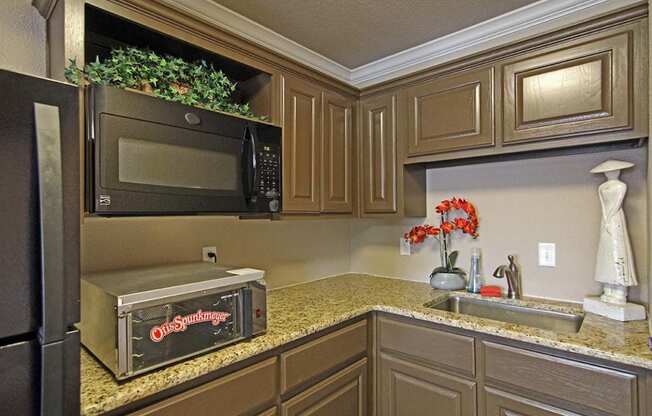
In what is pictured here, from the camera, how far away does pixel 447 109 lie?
1.94 m

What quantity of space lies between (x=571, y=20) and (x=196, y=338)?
6.52 ft

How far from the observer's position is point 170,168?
1.27m

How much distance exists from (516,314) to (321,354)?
105 cm

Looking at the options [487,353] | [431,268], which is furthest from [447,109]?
[487,353]

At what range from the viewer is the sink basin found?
5.52 ft

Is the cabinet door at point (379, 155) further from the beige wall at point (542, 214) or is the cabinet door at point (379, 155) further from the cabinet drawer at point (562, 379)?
the cabinet drawer at point (562, 379)

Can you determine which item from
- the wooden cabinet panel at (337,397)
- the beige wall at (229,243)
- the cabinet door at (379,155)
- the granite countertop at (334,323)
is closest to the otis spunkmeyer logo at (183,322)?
the granite countertop at (334,323)

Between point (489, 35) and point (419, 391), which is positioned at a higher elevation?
point (489, 35)

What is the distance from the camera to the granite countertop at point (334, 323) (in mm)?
1000

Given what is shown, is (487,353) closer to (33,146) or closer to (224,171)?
(224,171)

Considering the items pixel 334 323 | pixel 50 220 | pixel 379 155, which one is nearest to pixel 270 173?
pixel 334 323

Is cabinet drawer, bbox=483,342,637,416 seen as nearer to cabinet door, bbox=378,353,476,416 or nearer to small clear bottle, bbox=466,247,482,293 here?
cabinet door, bbox=378,353,476,416

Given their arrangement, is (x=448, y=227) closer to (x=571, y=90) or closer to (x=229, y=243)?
(x=571, y=90)

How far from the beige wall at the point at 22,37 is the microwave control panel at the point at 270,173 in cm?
91
